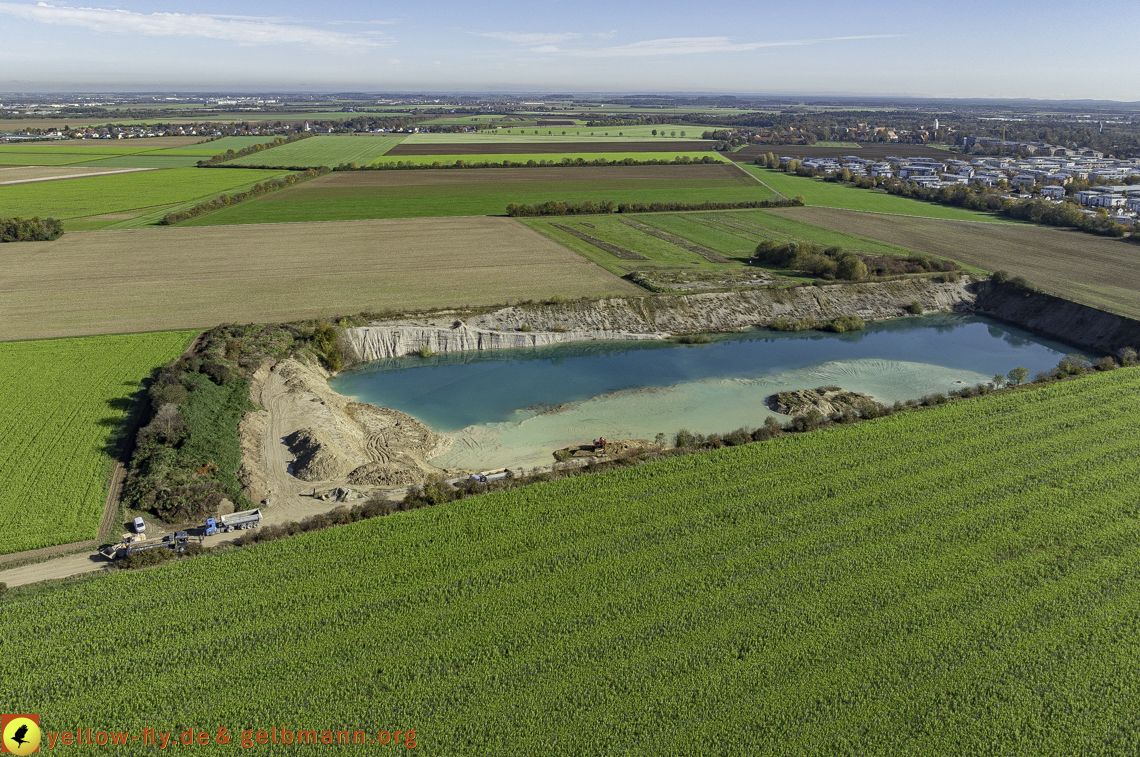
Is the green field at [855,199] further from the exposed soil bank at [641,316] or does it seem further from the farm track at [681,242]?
the exposed soil bank at [641,316]

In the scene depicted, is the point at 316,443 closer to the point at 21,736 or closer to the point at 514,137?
the point at 21,736

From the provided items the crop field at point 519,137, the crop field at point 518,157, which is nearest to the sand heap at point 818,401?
the crop field at point 518,157

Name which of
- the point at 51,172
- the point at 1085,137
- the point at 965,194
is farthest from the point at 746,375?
the point at 1085,137

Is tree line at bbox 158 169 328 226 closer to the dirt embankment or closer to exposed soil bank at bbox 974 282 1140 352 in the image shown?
the dirt embankment

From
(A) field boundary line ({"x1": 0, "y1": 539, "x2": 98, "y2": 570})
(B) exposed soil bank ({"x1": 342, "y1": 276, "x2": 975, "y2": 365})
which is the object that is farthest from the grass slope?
(A) field boundary line ({"x1": 0, "y1": 539, "x2": 98, "y2": 570})

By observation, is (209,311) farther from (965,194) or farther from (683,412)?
(965,194)

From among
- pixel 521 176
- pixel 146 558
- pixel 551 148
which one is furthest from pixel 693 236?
pixel 551 148
